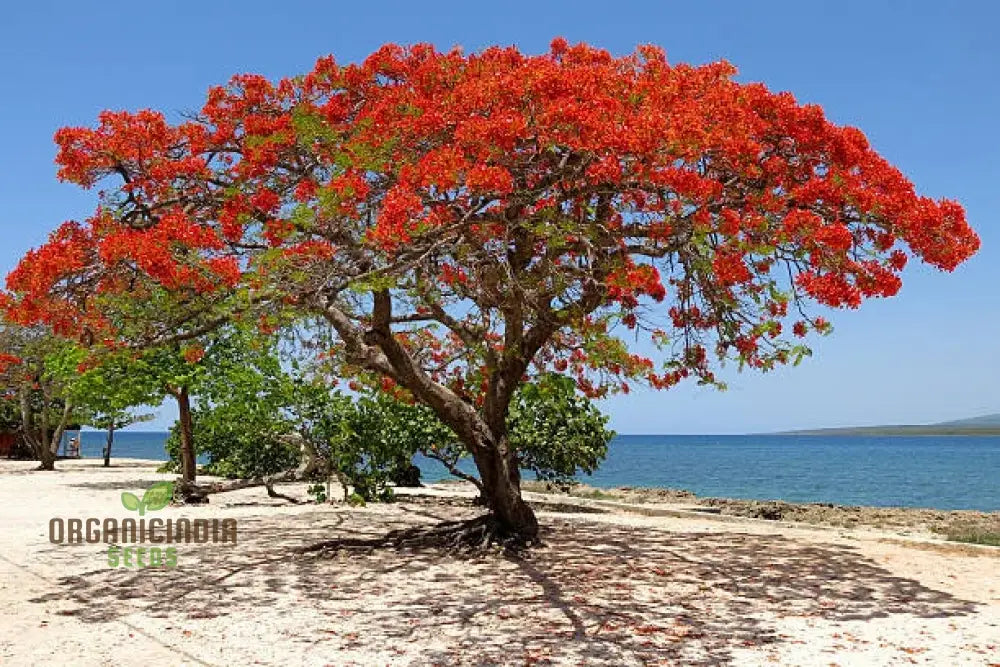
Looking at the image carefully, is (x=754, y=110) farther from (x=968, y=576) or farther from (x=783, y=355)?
(x=968, y=576)

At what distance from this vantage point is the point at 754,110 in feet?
30.2

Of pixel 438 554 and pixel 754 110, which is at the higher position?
pixel 754 110

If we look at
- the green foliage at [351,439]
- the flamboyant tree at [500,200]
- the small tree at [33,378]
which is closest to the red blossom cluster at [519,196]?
the flamboyant tree at [500,200]

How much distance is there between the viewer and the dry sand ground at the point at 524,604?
6.61 metres

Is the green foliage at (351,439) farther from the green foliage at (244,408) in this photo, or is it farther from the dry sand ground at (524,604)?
the dry sand ground at (524,604)

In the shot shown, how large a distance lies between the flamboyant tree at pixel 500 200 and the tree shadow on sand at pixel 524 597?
253cm

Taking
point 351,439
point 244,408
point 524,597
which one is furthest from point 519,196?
point 244,408

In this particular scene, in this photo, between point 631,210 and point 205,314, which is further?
point 205,314

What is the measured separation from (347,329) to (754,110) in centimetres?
562

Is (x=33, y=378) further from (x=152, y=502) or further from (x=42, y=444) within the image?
(x=152, y=502)

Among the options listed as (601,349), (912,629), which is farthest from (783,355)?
(912,629)

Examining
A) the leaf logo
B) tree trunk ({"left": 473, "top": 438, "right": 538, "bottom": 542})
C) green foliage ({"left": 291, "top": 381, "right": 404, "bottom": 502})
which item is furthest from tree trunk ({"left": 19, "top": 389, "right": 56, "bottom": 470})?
tree trunk ({"left": 473, "top": 438, "right": 538, "bottom": 542})

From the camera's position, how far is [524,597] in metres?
8.53

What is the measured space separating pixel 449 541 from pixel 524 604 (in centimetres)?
375
